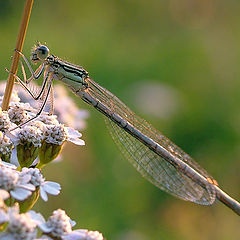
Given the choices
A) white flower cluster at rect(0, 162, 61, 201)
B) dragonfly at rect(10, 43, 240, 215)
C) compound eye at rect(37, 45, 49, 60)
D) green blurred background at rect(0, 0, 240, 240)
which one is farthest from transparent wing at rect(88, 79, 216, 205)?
green blurred background at rect(0, 0, 240, 240)

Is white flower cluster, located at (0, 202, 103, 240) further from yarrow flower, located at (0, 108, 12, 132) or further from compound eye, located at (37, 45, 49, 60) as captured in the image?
compound eye, located at (37, 45, 49, 60)

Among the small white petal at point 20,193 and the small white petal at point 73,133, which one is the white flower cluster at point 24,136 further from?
the small white petal at point 20,193

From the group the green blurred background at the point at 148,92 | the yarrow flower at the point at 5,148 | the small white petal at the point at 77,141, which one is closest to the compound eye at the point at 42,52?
the small white petal at the point at 77,141

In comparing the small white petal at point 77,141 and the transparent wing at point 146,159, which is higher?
the small white petal at point 77,141

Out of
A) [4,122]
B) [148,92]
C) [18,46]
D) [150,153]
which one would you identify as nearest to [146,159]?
[150,153]

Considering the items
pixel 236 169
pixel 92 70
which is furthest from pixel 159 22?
pixel 236 169
